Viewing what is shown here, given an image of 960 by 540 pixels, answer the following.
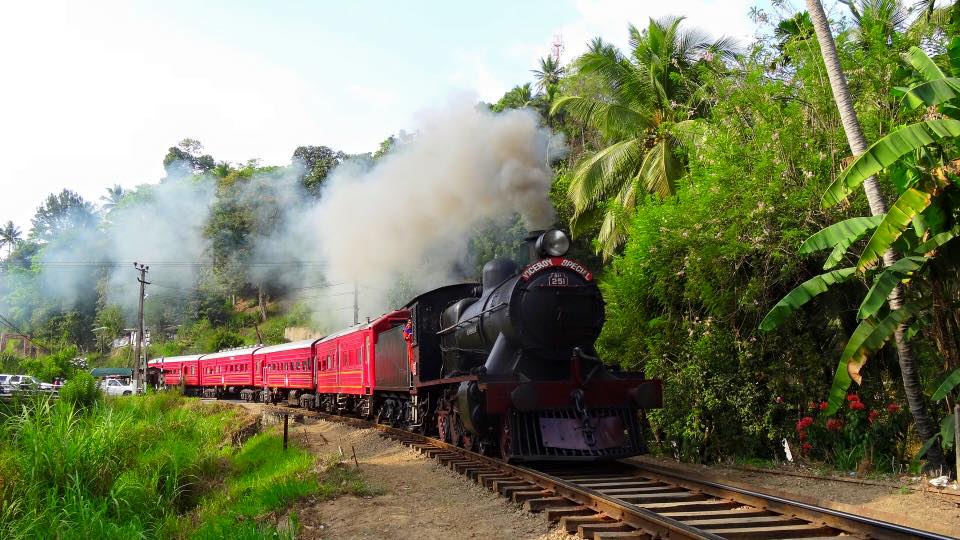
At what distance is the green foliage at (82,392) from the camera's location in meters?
17.5

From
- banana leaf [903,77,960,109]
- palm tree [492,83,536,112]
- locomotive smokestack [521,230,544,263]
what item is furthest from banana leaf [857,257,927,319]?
palm tree [492,83,536,112]

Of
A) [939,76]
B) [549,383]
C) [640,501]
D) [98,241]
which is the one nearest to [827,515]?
[640,501]

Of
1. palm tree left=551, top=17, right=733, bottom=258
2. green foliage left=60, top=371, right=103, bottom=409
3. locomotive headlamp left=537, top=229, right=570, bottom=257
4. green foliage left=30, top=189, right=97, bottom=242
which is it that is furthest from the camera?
green foliage left=30, top=189, right=97, bottom=242

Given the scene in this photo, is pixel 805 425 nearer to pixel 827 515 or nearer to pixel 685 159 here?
pixel 827 515

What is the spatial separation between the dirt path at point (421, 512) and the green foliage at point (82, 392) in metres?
11.4

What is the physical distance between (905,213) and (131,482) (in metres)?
10.9

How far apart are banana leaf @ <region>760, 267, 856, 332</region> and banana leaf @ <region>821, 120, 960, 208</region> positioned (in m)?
1.61

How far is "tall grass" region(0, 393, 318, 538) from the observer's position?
9.12 metres

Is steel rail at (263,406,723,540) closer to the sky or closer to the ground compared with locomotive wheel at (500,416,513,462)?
closer to the ground

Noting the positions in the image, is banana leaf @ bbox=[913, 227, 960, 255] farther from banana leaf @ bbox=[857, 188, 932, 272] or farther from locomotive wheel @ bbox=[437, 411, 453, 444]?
locomotive wheel @ bbox=[437, 411, 453, 444]

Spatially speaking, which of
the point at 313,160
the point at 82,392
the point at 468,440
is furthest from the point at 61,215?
the point at 468,440

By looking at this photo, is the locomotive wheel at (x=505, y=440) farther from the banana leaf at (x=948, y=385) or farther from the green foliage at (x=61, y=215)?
the green foliage at (x=61, y=215)

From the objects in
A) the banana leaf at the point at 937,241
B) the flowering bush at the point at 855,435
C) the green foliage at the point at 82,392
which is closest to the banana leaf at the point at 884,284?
the banana leaf at the point at 937,241

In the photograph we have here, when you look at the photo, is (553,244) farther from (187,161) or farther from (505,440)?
(187,161)
